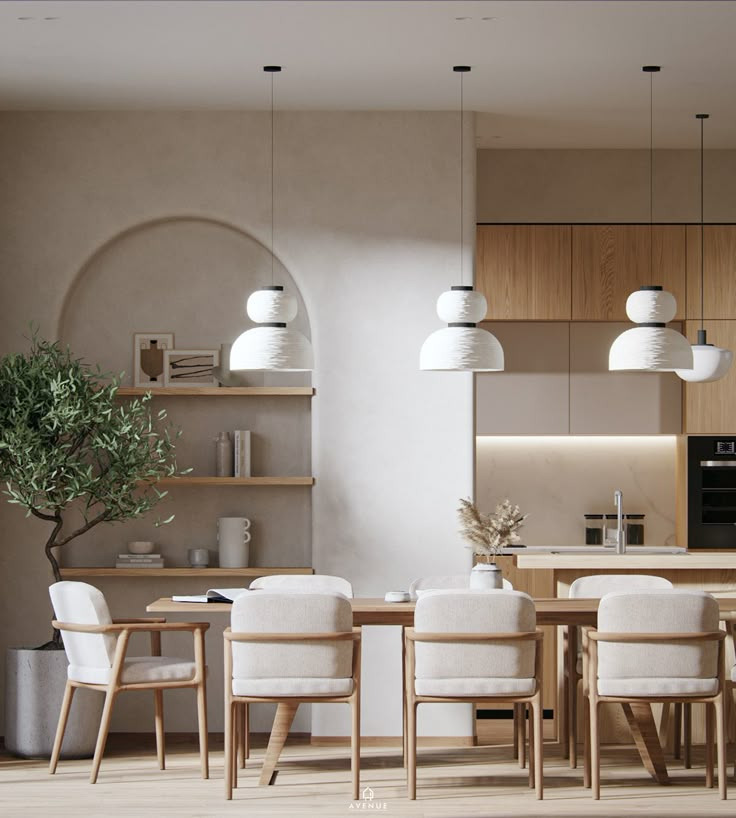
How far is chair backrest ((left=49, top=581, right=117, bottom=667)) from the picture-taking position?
5180 millimetres

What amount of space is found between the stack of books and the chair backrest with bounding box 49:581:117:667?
856 mm

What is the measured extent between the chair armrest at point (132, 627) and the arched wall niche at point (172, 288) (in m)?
1.55

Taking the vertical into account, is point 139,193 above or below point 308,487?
above

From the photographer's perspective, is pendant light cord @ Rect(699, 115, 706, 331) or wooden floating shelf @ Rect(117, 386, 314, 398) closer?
wooden floating shelf @ Rect(117, 386, 314, 398)

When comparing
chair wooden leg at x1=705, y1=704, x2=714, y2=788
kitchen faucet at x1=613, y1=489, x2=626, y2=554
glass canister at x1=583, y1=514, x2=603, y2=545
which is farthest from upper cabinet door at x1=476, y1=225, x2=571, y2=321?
chair wooden leg at x1=705, y1=704, x2=714, y2=788

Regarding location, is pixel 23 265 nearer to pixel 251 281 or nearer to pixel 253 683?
pixel 251 281

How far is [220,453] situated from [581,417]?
2.33 metres

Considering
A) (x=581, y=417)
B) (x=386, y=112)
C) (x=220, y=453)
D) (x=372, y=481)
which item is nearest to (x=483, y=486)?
(x=581, y=417)

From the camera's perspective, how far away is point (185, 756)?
19.0ft

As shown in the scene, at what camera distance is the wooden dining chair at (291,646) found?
470 cm

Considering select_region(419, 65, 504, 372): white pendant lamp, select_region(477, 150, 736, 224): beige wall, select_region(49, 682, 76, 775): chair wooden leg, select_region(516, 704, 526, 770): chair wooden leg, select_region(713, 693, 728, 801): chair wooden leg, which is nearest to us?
select_region(713, 693, 728, 801): chair wooden leg

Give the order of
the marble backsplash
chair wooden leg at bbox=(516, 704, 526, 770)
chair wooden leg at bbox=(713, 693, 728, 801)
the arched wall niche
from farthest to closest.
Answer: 1. the marble backsplash
2. the arched wall niche
3. chair wooden leg at bbox=(516, 704, 526, 770)
4. chair wooden leg at bbox=(713, 693, 728, 801)

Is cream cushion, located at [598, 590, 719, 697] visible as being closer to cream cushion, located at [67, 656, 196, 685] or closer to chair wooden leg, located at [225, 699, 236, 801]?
chair wooden leg, located at [225, 699, 236, 801]

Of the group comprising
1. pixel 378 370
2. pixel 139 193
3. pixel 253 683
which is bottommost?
pixel 253 683
